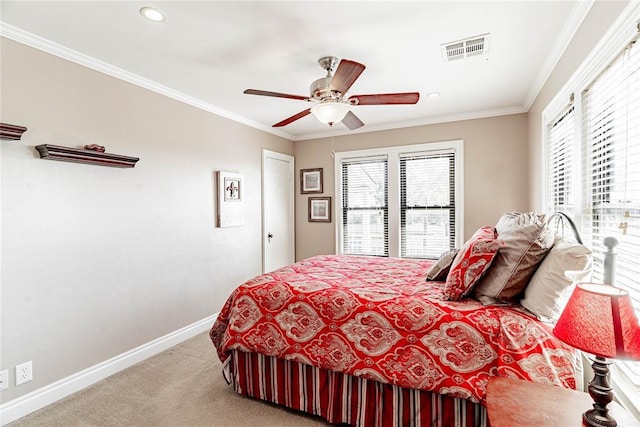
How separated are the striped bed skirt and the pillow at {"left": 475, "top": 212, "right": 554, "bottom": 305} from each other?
593 mm

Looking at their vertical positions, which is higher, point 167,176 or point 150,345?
point 167,176

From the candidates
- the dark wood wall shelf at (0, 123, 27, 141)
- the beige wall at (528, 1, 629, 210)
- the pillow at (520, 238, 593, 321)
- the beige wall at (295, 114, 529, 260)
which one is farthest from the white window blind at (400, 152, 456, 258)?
the dark wood wall shelf at (0, 123, 27, 141)

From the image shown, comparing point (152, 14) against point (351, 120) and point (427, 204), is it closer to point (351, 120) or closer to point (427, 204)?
point (351, 120)

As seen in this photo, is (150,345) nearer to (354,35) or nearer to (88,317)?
(88,317)

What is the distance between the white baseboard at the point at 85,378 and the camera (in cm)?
207

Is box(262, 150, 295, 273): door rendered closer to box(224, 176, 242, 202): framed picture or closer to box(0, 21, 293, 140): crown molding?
box(224, 176, 242, 202): framed picture

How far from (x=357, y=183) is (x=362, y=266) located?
217cm

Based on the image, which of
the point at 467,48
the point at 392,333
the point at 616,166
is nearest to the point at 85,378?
the point at 392,333

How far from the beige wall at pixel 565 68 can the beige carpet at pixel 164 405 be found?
2.75m

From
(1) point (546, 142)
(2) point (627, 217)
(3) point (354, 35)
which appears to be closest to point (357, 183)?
(1) point (546, 142)

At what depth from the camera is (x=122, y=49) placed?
2.37 metres

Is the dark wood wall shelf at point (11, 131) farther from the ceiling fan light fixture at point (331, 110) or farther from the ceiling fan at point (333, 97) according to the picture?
the ceiling fan light fixture at point (331, 110)

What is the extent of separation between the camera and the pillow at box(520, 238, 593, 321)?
4.73 ft

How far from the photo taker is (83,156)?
236cm
